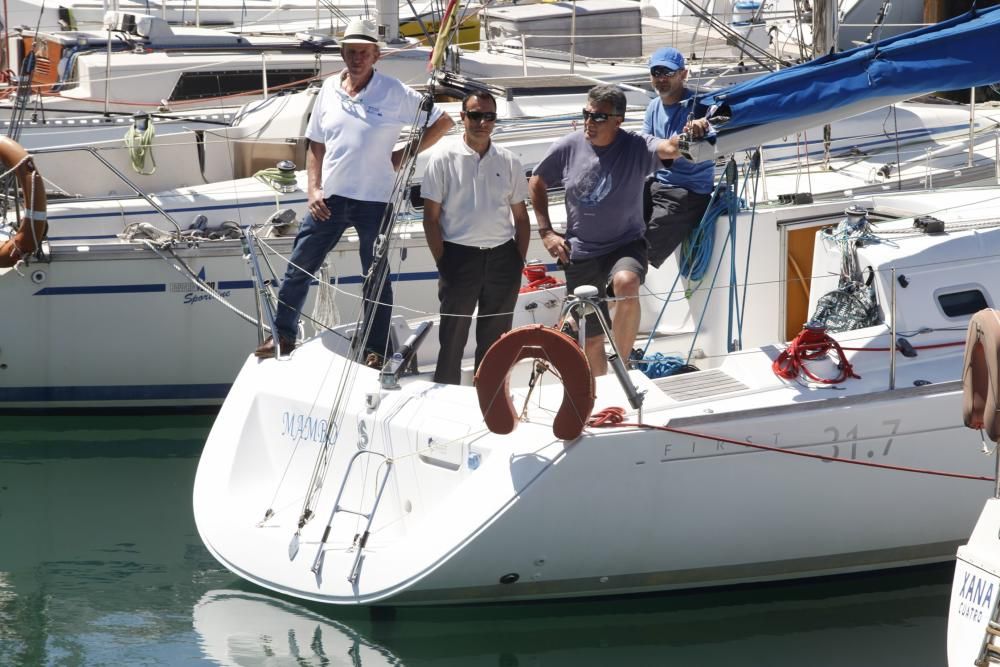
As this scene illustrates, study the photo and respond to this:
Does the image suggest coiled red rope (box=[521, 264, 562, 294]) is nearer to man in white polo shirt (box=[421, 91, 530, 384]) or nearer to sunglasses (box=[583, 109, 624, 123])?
man in white polo shirt (box=[421, 91, 530, 384])

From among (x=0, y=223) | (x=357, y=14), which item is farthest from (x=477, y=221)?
(x=357, y=14)

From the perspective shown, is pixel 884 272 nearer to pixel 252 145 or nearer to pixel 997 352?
pixel 997 352

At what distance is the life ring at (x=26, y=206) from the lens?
338 inches

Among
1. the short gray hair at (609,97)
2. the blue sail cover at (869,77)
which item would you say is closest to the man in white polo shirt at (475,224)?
the short gray hair at (609,97)

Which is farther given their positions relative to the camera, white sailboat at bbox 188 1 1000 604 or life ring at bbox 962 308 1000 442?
white sailboat at bbox 188 1 1000 604

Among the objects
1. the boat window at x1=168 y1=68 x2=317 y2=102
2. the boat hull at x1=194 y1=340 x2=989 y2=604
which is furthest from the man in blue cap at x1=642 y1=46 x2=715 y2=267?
the boat window at x1=168 y1=68 x2=317 y2=102

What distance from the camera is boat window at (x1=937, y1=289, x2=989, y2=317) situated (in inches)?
239

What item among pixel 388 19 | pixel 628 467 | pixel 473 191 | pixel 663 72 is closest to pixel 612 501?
pixel 628 467

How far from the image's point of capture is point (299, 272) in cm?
661

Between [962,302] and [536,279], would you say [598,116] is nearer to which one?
[962,302]

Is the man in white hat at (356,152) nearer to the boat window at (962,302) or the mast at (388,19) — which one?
the boat window at (962,302)

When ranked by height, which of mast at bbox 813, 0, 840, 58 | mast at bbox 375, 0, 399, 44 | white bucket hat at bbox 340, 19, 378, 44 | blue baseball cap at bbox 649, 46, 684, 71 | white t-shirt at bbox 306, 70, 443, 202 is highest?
mast at bbox 375, 0, 399, 44

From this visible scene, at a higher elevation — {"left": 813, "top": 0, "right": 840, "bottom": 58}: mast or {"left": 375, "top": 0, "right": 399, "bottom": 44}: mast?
{"left": 375, "top": 0, "right": 399, "bottom": 44}: mast

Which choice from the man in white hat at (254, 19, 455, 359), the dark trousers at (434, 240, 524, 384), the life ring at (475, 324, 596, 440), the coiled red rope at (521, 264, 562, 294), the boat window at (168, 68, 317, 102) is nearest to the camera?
the life ring at (475, 324, 596, 440)
